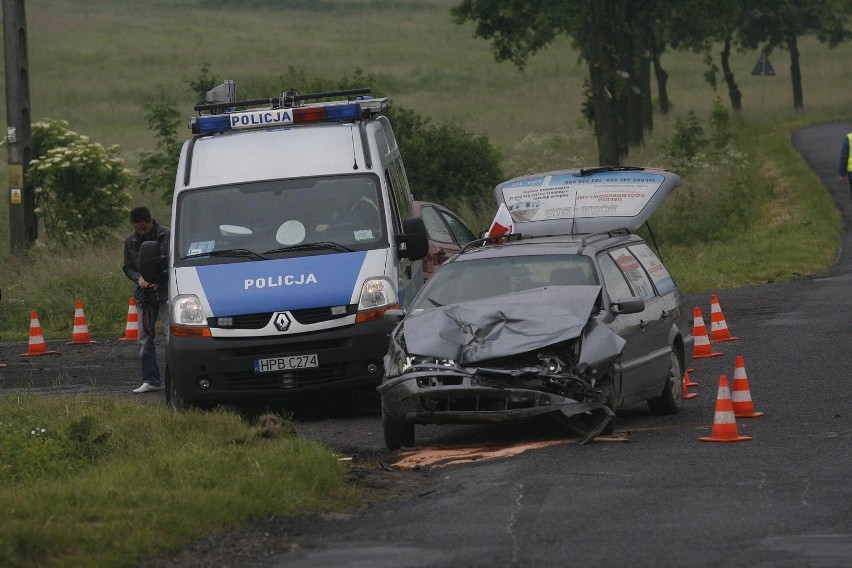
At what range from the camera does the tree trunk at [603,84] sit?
3297 centimetres

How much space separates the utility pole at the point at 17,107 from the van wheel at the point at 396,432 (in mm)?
14542

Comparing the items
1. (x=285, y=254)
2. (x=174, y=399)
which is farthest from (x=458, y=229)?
(x=174, y=399)

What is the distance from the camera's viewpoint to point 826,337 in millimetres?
16703

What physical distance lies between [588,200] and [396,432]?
14.9ft

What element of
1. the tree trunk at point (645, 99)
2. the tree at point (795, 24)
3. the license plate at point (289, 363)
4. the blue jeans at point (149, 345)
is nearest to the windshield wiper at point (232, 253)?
the license plate at point (289, 363)

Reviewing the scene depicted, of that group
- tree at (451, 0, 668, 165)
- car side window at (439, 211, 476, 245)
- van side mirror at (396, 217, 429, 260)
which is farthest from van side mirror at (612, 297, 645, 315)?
tree at (451, 0, 668, 165)

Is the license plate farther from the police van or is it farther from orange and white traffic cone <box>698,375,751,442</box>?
orange and white traffic cone <box>698,375,751,442</box>

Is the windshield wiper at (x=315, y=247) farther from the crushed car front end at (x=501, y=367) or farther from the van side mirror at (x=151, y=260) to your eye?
the crushed car front end at (x=501, y=367)

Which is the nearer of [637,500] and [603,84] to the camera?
[637,500]

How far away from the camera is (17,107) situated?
2427 centimetres

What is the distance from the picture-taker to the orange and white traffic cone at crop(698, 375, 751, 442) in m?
10.6

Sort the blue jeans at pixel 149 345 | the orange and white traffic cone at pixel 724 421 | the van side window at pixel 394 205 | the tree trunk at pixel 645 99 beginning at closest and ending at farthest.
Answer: the orange and white traffic cone at pixel 724 421
the van side window at pixel 394 205
the blue jeans at pixel 149 345
the tree trunk at pixel 645 99

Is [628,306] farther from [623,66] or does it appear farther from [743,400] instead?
[623,66]

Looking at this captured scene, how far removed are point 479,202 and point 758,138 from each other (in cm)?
2191
